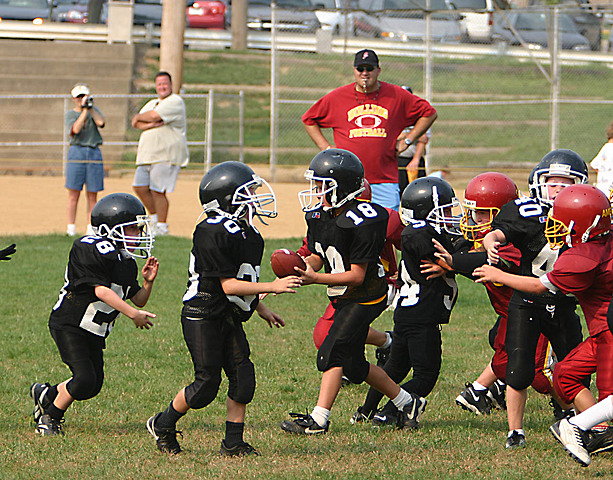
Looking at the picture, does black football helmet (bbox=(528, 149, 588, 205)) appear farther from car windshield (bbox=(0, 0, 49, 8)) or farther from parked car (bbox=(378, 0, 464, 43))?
car windshield (bbox=(0, 0, 49, 8))

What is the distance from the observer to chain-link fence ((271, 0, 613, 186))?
2181 cm

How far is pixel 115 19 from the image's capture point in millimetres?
25094

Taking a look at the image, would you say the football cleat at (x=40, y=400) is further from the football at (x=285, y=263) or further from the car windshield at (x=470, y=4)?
the car windshield at (x=470, y=4)

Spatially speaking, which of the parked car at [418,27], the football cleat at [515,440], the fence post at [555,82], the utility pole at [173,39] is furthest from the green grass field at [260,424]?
the parked car at [418,27]

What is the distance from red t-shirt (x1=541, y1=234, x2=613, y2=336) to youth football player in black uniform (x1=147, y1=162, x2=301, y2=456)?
1388 mm

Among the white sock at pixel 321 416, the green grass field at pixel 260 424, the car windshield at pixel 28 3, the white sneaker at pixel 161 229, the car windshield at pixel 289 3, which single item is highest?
the car windshield at pixel 289 3

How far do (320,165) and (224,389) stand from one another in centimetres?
198

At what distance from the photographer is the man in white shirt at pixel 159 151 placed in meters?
12.4

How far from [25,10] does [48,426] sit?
2384 cm

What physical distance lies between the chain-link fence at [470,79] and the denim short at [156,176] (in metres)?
9.09

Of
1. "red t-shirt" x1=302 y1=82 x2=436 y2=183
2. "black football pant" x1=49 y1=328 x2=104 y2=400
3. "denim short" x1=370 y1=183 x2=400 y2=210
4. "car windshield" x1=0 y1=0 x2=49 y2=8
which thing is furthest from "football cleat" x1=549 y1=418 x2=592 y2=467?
"car windshield" x1=0 y1=0 x2=49 y2=8

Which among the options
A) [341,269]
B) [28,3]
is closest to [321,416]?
[341,269]

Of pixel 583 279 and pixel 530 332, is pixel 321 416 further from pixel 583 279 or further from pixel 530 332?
pixel 583 279

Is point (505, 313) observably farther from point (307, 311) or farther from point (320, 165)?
point (307, 311)
